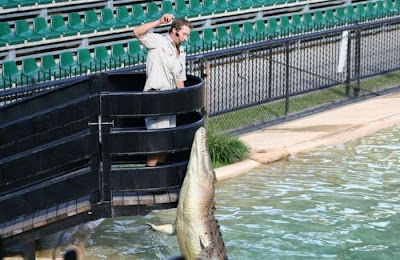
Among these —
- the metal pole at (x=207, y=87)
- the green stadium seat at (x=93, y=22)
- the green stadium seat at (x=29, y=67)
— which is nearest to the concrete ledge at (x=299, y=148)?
the metal pole at (x=207, y=87)

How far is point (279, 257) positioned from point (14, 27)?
11.1 m

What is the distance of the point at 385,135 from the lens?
50.4 feet

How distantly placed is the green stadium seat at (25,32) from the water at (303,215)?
720 centimetres

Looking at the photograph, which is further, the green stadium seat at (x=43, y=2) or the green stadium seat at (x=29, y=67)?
the green stadium seat at (x=43, y=2)

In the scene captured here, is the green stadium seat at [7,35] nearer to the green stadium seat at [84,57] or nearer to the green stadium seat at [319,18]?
the green stadium seat at [84,57]

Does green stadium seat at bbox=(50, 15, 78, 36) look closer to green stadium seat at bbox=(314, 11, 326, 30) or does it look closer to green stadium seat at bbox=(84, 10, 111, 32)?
green stadium seat at bbox=(84, 10, 111, 32)

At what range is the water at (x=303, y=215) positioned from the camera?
10164 mm

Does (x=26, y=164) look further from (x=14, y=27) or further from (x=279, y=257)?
(x=14, y=27)

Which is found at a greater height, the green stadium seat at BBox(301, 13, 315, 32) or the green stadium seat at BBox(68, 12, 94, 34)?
the green stadium seat at BBox(68, 12, 94, 34)

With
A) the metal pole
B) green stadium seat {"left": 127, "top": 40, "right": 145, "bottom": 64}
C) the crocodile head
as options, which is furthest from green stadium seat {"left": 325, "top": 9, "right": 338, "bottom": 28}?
the crocodile head

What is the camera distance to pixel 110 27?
2111 centimetres

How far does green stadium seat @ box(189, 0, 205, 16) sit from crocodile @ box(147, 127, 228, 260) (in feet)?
47.9

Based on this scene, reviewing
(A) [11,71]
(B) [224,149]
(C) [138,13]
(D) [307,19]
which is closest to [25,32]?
(A) [11,71]

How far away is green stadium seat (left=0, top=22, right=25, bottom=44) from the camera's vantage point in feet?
62.2
